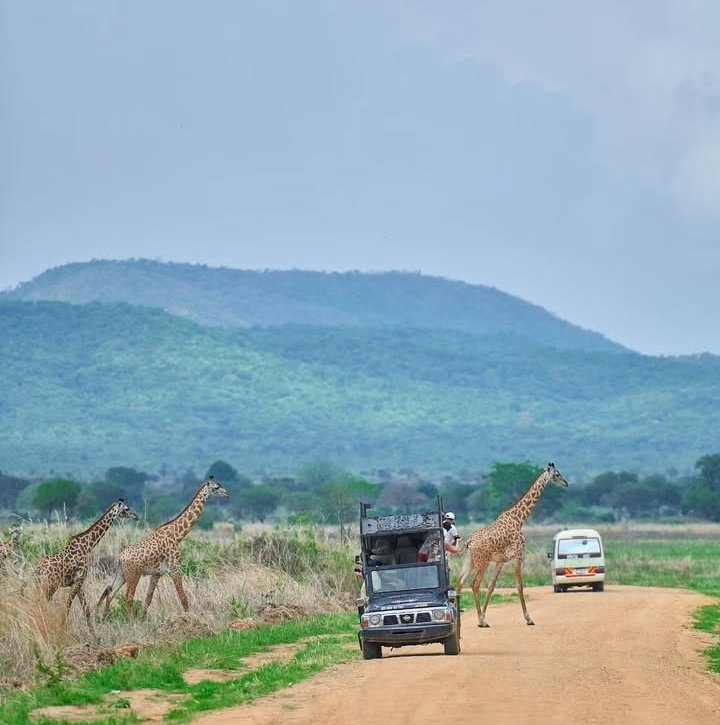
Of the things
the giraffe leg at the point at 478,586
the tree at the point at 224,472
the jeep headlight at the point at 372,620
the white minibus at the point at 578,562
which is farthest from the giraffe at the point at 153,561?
the tree at the point at 224,472

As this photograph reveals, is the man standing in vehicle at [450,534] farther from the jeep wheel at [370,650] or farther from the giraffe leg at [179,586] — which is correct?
the giraffe leg at [179,586]

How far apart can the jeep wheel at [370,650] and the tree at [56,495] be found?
72.5 meters

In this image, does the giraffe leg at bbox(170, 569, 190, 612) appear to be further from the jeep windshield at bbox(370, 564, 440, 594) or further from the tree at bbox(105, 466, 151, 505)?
the tree at bbox(105, 466, 151, 505)

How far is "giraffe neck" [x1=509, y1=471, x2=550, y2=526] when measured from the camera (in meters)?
31.0

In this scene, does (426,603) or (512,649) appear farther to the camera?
(512,649)

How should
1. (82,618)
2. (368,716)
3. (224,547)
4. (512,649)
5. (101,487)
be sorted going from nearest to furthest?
(368,716)
(512,649)
(82,618)
(224,547)
(101,487)

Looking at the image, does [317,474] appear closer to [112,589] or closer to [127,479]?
[127,479]

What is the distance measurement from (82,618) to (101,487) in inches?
3731

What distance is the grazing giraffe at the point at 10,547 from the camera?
84.6 feet

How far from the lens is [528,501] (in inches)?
1240

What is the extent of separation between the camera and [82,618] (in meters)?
26.9

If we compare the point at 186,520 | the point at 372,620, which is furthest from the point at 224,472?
the point at 372,620

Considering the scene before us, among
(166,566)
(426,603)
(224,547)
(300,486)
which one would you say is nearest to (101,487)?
(300,486)

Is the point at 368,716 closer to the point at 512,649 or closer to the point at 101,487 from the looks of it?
the point at 512,649
